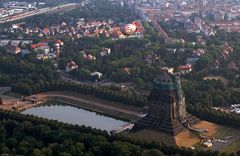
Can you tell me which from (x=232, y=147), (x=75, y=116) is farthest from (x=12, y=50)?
(x=232, y=147)

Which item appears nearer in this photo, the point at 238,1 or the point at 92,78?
the point at 92,78

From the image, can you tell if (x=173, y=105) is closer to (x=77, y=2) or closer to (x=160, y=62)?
(x=160, y=62)

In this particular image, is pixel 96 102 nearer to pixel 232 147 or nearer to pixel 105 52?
pixel 232 147

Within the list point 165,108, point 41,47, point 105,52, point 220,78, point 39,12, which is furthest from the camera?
point 39,12

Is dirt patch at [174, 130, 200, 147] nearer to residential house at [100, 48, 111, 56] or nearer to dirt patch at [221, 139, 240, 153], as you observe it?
dirt patch at [221, 139, 240, 153]

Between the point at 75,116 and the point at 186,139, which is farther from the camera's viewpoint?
the point at 75,116

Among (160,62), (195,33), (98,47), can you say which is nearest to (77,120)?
(160,62)
